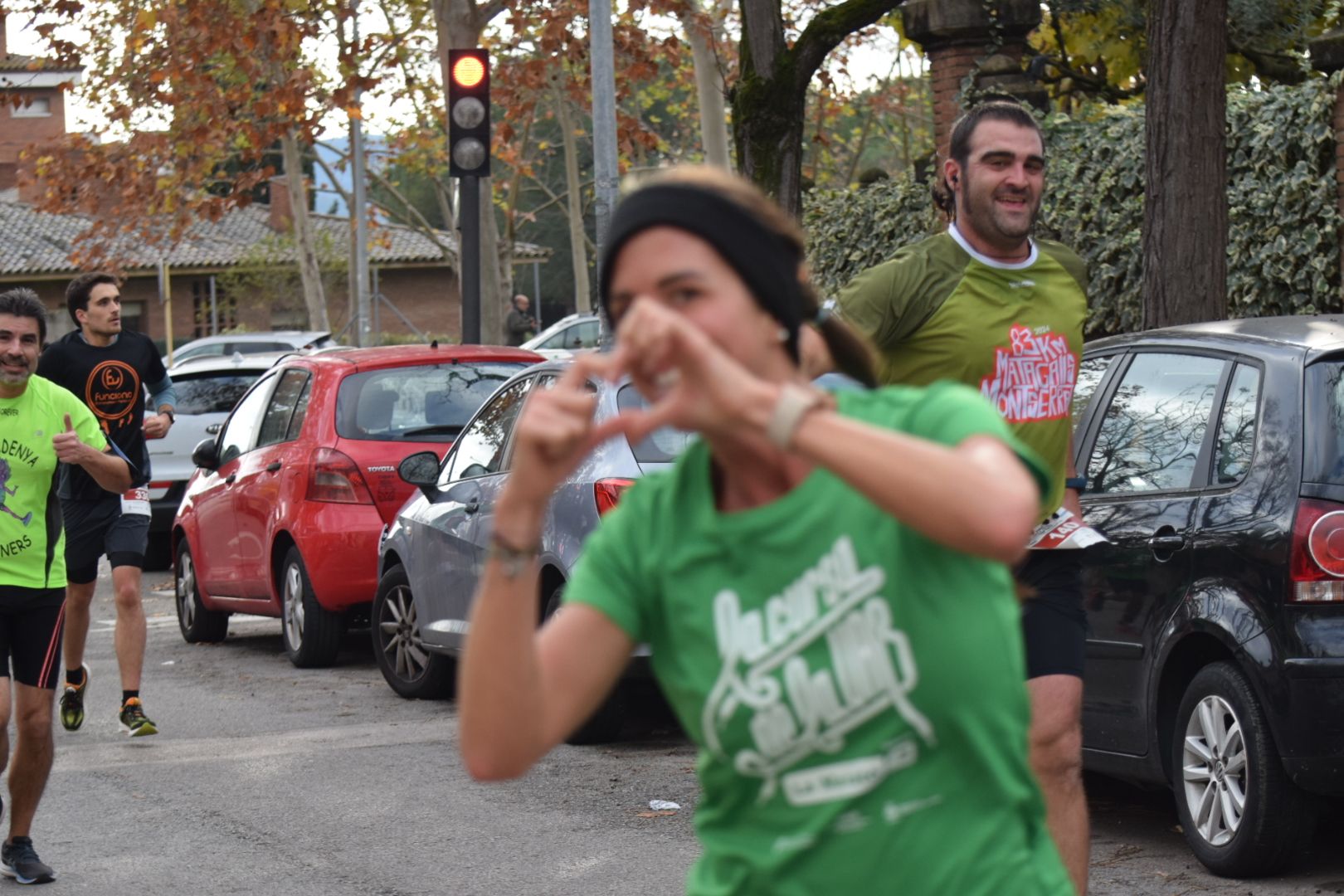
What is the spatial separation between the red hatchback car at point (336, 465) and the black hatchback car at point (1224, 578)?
17.3 feet

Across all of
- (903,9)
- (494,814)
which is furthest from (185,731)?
(903,9)

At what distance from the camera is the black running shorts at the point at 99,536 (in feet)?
31.2

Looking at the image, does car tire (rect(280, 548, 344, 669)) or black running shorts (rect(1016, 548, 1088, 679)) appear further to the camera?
car tire (rect(280, 548, 344, 669))

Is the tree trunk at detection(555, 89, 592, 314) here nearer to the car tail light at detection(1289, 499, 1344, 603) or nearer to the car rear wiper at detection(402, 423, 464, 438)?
the car rear wiper at detection(402, 423, 464, 438)

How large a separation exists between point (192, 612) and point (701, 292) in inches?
464

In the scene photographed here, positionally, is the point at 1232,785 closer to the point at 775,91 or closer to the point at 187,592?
the point at 187,592

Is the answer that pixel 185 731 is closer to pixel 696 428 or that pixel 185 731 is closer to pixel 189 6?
pixel 696 428

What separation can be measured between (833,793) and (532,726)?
33 centimetres

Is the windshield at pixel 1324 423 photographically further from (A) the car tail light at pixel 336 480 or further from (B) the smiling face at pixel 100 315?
(A) the car tail light at pixel 336 480

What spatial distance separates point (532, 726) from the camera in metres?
2.21

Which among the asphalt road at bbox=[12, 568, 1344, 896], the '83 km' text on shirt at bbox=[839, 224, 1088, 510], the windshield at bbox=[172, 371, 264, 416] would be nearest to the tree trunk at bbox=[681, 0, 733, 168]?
the windshield at bbox=[172, 371, 264, 416]

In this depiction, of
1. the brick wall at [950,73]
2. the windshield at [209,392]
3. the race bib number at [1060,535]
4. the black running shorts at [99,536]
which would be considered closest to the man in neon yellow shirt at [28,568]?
the black running shorts at [99,536]

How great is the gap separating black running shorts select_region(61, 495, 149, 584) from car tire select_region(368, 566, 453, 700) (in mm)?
1280

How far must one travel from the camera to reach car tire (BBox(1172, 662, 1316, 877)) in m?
5.85
